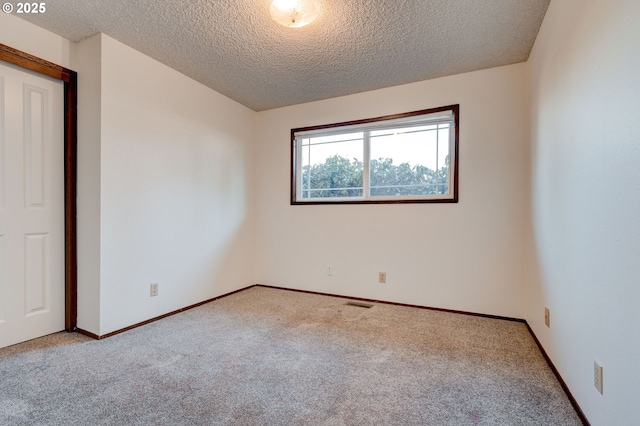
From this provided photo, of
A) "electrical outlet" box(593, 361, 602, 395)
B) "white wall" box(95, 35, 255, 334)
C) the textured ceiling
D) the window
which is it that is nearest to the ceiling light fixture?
the textured ceiling

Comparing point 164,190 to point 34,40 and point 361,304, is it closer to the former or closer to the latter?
point 34,40

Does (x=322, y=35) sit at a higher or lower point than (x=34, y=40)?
higher

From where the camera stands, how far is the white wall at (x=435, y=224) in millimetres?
2666

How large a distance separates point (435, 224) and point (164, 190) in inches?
105

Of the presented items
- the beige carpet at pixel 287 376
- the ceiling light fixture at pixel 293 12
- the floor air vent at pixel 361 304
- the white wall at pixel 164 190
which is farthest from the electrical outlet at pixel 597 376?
the white wall at pixel 164 190

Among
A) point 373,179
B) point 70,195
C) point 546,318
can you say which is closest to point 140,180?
point 70,195

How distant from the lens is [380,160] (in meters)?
3.30

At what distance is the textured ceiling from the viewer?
1945 mm

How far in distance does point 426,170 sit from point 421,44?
3.93 ft

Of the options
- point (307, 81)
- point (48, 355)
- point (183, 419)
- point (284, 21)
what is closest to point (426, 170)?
point (307, 81)

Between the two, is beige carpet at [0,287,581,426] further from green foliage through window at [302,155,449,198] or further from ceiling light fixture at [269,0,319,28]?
ceiling light fixture at [269,0,319,28]

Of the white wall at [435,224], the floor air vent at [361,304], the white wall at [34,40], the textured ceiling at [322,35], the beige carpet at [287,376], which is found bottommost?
the floor air vent at [361,304]

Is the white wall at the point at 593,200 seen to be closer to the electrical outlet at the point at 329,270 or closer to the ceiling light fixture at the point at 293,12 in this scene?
the ceiling light fixture at the point at 293,12

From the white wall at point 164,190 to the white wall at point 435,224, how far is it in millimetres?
700
